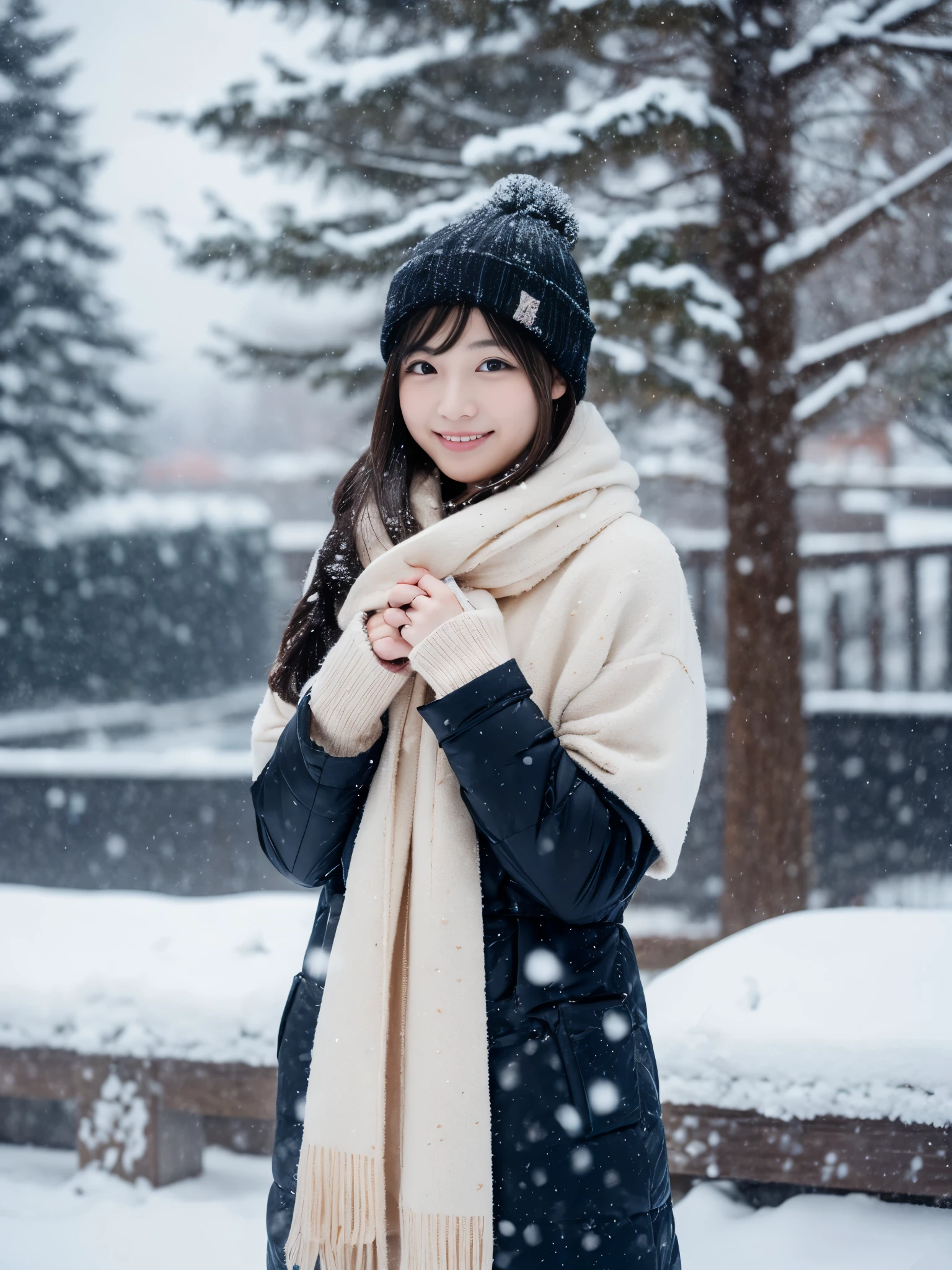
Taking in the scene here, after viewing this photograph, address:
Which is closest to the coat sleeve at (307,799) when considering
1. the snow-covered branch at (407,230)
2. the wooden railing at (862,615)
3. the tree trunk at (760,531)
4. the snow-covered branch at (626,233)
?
the wooden railing at (862,615)

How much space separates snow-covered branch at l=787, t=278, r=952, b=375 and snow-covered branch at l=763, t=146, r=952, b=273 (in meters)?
0.32

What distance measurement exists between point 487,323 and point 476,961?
818mm

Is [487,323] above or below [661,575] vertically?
above

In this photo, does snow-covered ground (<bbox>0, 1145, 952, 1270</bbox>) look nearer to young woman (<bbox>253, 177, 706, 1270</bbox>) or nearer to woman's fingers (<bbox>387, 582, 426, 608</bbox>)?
young woman (<bbox>253, 177, 706, 1270</bbox>)

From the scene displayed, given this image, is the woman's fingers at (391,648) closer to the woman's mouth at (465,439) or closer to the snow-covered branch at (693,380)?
the woman's mouth at (465,439)

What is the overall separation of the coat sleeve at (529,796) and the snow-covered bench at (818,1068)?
54.6 inches

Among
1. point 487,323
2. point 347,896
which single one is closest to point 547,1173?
point 347,896

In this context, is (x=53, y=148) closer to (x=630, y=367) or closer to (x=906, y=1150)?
(x=630, y=367)

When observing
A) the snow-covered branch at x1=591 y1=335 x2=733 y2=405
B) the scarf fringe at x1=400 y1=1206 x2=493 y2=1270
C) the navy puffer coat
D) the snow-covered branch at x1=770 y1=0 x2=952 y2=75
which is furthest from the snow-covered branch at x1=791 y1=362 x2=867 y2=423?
the scarf fringe at x1=400 y1=1206 x2=493 y2=1270

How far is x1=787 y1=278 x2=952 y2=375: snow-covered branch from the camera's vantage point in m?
3.46

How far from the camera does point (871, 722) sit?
5.66 meters

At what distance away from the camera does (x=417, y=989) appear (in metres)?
1.23

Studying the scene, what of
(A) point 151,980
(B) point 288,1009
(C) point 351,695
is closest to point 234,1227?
(A) point 151,980

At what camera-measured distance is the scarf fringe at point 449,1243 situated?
3.84ft
